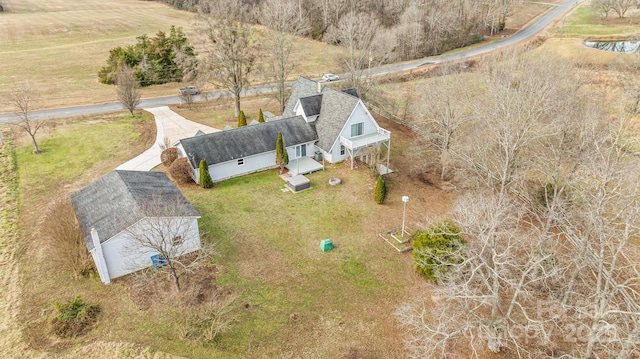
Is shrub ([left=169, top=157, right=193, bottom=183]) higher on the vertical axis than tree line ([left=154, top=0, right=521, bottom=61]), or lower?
lower

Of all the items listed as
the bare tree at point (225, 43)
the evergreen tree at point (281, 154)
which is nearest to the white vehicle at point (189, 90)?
the bare tree at point (225, 43)

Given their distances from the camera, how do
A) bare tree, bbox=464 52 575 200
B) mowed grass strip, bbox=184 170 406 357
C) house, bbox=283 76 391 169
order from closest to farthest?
mowed grass strip, bbox=184 170 406 357 → bare tree, bbox=464 52 575 200 → house, bbox=283 76 391 169

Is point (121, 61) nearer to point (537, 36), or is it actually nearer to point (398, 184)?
point (398, 184)

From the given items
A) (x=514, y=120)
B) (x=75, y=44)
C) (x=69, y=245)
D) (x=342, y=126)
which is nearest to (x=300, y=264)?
(x=69, y=245)

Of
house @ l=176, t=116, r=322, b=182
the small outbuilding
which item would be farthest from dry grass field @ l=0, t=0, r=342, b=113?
the small outbuilding

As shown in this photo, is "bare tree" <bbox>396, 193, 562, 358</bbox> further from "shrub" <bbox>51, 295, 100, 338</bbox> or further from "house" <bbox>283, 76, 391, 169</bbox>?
"shrub" <bbox>51, 295, 100, 338</bbox>

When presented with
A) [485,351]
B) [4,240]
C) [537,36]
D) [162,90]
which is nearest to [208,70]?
[162,90]

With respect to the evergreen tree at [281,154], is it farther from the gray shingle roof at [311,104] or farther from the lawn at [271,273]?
the gray shingle roof at [311,104]
